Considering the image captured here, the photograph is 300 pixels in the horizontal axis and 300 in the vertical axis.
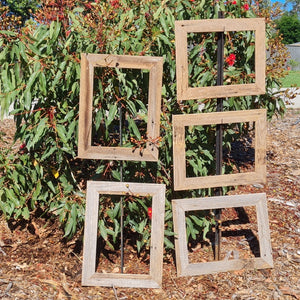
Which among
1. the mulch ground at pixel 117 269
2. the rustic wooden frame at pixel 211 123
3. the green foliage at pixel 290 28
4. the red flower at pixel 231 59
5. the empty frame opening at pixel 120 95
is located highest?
the green foliage at pixel 290 28

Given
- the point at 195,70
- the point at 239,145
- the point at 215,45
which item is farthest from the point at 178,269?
the point at 239,145

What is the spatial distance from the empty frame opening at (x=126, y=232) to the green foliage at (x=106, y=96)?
0.04ft

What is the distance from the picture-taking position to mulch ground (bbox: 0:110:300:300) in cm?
301

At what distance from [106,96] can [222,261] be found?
152cm

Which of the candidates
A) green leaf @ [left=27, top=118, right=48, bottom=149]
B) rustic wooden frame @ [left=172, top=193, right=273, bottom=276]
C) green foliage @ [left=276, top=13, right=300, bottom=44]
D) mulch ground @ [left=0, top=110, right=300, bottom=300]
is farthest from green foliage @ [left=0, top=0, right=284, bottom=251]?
green foliage @ [left=276, top=13, right=300, bottom=44]

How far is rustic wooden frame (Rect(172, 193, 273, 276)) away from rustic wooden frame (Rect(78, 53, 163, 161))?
505 millimetres

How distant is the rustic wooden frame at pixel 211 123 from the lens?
2.93 metres

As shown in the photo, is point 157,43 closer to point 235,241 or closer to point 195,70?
point 195,70

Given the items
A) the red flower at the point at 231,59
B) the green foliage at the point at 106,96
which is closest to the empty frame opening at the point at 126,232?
the green foliage at the point at 106,96

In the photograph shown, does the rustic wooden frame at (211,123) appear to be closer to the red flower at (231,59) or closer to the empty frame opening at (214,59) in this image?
the empty frame opening at (214,59)

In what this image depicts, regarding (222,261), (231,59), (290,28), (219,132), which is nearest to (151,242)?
(222,261)

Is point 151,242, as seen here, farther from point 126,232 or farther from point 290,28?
point 290,28

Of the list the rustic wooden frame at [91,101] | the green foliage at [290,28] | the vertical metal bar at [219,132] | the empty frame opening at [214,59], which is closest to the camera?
the rustic wooden frame at [91,101]

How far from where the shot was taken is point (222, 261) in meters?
3.23
